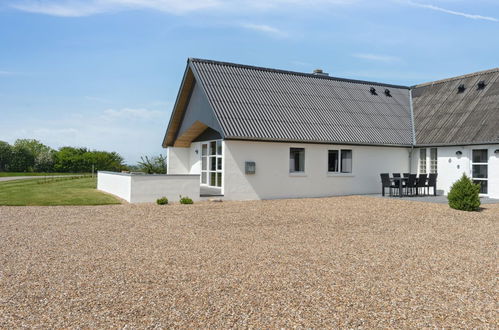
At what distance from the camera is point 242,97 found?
758 inches

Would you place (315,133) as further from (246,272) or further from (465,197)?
(246,272)

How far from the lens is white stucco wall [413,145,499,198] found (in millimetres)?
18000

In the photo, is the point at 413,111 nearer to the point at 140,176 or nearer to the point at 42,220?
the point at 140,176

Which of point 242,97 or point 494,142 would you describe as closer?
point 494,142

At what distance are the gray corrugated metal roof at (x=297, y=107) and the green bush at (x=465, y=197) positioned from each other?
18.7 feet

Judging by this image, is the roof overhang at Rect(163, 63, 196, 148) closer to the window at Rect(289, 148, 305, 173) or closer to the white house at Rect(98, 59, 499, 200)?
the white house at Rect(98, 59, 499, 200)

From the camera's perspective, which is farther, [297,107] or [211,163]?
[211,163]

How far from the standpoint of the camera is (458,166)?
1947 centimetres

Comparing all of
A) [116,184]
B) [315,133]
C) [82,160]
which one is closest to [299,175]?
[315,133]

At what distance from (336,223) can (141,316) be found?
822 cm

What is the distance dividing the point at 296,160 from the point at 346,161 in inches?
111

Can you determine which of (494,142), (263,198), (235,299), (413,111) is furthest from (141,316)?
(413,111)

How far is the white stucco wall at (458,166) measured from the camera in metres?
18.0

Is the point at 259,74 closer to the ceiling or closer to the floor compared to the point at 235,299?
closer to the ceiling
